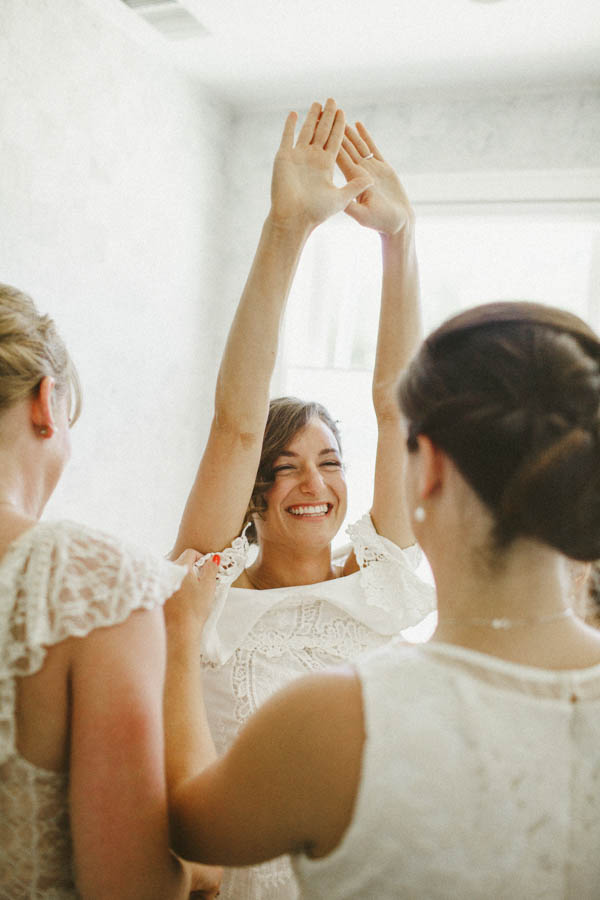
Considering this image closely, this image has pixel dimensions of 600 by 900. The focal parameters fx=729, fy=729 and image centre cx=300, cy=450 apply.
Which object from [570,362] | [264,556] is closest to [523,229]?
[264,556]

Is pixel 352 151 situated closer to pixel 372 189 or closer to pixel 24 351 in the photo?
pixel 372 189

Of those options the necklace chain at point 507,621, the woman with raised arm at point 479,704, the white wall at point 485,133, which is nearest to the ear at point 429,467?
the woman with raised arm at point 479,704

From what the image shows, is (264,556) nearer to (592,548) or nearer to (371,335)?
(592,548)

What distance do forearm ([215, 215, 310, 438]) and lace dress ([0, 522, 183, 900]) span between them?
0.51 meters

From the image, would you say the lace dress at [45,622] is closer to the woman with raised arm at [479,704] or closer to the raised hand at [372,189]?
the woman with raised arm at [479,704]

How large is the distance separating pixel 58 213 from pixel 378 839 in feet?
7.24

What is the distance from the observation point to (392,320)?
1.47 metres

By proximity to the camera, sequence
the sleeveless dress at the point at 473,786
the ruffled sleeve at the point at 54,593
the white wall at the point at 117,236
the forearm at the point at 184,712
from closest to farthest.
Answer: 1. the sleeveless dress at the point at 473,786
2. the ruffled sleeve at the point at 54,593
3. the forearm at the point at 184,712
4. the white wall at the point at 117,236

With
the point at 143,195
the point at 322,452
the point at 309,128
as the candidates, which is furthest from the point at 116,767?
the point at 143,195

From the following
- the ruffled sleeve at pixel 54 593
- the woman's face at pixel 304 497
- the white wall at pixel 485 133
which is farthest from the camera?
the white wall at pixel 485 133

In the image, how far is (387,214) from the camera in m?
1.43

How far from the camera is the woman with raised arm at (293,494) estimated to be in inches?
49.8

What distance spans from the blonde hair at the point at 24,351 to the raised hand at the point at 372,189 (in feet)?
2.18

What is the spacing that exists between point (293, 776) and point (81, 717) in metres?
0.24
